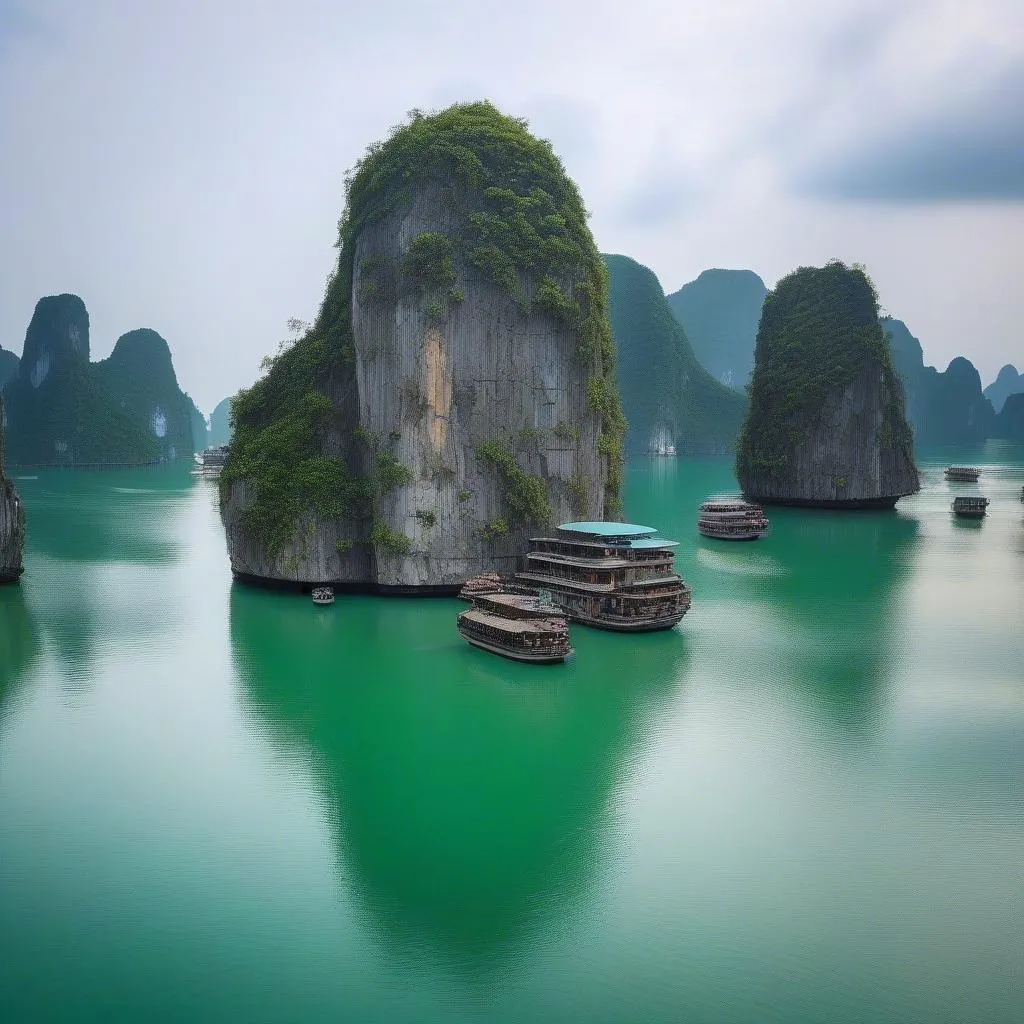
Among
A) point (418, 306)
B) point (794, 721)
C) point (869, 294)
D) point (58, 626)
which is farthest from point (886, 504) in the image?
point (58, 626)

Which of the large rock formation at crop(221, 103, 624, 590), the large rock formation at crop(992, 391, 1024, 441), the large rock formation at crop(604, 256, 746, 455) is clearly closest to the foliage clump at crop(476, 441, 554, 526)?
the large rock formation at crop(221, 103, 624, 590)

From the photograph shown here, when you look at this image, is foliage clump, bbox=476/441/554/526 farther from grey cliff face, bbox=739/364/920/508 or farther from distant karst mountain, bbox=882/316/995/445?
distant karst mountain, bbox=882/316/995/445

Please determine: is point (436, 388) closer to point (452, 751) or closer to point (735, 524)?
point (452, 751)

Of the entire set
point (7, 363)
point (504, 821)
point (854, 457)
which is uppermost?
point (7, 363)

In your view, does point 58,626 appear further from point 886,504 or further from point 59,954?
point 886,504

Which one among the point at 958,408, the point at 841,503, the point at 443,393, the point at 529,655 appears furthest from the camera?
the point at 958,408

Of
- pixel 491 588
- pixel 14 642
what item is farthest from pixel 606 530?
pixel 14 642
